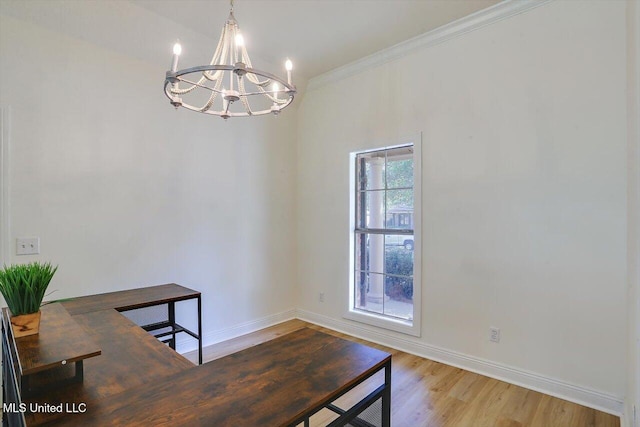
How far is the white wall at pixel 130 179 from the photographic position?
2.30 metres

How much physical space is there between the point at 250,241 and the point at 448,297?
2.19 m

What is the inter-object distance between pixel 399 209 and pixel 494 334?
1.39 meters

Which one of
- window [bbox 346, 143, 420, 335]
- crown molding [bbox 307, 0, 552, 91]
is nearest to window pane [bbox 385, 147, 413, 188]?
window [bbox 346, 143, 420, 335]

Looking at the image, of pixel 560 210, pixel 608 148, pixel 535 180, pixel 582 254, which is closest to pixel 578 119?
pixel 608 148

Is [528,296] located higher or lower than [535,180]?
lower

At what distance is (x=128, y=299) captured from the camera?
2340mm

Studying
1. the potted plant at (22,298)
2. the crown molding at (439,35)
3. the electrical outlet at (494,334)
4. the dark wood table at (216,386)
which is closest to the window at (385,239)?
the electrical outlet at (494,334)

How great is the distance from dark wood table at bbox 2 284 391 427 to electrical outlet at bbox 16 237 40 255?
3.75 ft

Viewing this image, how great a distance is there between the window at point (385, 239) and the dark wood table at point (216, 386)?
5.81 feet

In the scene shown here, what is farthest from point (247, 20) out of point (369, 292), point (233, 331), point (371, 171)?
point (233, 331)

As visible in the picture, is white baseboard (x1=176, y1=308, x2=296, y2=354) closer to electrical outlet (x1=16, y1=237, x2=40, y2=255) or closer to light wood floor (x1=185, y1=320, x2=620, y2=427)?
electrical outlet (x1=16, y1=237, x2=40, y2=255)

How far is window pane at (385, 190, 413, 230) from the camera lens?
321 cm

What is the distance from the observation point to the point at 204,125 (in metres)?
3.26

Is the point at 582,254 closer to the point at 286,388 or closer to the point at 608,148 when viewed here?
the point at 608,148
